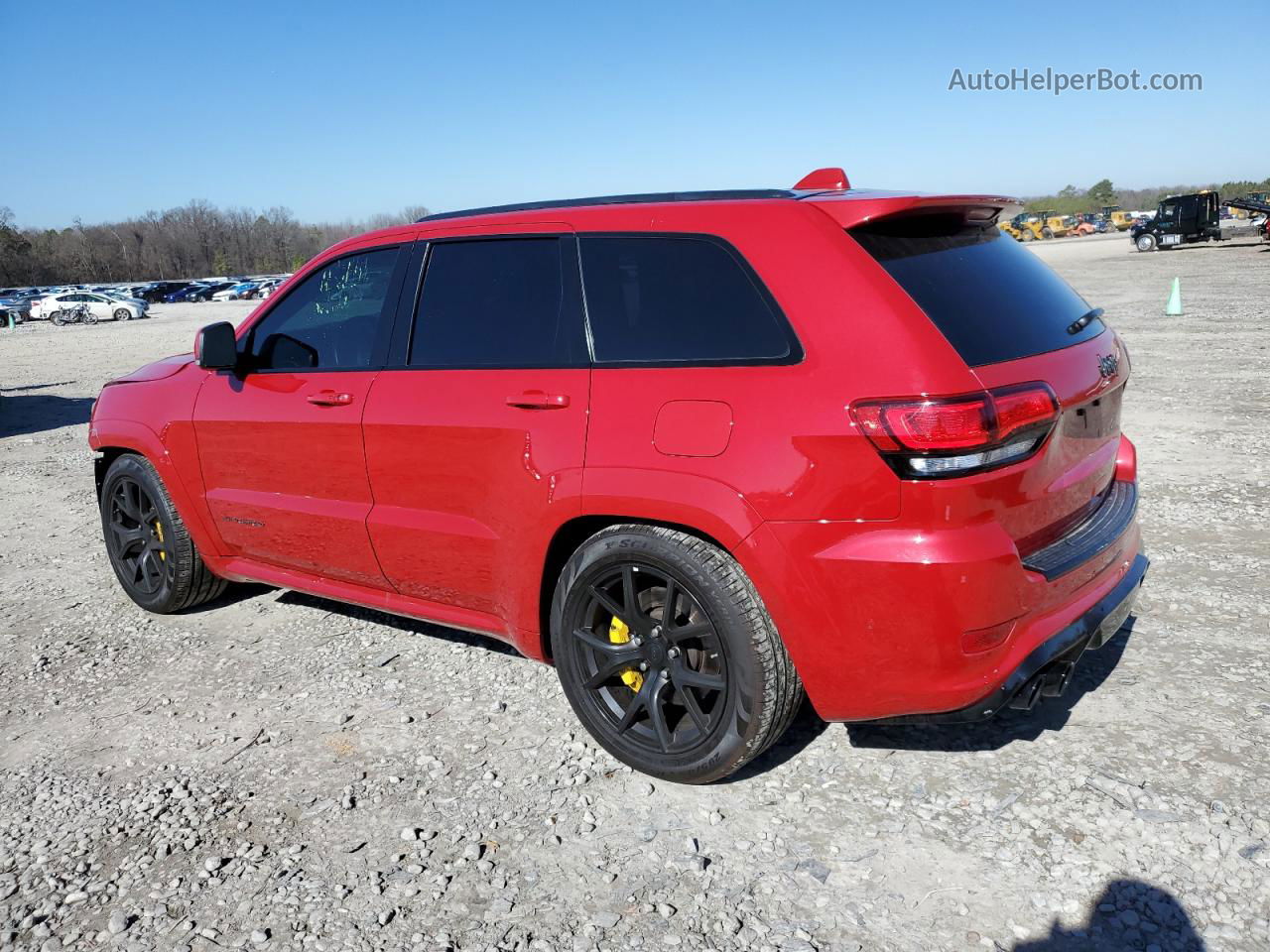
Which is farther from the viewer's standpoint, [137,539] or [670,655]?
[137,539]

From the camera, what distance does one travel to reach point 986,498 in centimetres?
262

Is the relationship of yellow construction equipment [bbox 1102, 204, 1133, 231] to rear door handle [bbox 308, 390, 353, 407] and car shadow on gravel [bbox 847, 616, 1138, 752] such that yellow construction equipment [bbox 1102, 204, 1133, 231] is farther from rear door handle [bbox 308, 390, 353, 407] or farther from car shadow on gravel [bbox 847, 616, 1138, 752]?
rear door handle [bbox 308, 390, 353, 407]

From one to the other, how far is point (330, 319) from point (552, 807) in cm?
227

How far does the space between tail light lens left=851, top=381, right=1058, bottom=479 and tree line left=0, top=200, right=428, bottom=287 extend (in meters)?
132

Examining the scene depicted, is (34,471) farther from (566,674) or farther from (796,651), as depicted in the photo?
(796,651)

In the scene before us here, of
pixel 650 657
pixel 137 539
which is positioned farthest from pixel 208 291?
pixel 650 657

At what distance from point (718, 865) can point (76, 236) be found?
158228 millimetres

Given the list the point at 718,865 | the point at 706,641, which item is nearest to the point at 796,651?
the point at 706,641

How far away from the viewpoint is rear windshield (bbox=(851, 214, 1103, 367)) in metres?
2.82

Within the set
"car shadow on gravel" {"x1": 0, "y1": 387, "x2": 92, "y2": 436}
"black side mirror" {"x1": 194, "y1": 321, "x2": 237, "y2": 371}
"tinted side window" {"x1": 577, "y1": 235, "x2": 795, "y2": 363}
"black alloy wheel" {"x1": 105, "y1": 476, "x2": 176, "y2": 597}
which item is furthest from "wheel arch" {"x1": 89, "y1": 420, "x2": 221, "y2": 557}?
"car shadow on gravel" {"x1": 0, "y1": 387, "x2": 92, "y2": 436}

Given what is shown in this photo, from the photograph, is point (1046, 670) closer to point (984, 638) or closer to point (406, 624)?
point (984, 638)

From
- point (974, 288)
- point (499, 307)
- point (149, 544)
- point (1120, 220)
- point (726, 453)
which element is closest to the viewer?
point (726, 453)

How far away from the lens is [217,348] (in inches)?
166

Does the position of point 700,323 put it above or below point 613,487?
above
